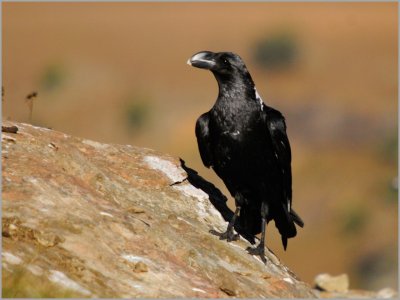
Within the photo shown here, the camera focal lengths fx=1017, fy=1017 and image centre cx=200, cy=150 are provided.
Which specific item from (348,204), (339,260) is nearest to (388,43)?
(348,204)

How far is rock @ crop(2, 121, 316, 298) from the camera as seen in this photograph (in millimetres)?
7258

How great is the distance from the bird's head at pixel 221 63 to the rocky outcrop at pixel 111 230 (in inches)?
42.7

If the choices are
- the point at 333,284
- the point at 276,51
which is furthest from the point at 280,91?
the point at 333,284

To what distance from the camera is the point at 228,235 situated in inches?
369

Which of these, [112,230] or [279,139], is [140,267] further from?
[279,139]

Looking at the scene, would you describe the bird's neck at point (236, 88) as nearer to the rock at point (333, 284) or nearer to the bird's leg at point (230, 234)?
the bird's leg at point (230, 234)

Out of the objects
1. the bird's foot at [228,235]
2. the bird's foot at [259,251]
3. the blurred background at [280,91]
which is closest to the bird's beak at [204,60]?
the bird's foot at [228,235]

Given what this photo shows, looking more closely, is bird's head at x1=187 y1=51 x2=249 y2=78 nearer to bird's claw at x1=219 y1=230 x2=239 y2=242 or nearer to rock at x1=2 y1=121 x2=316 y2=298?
rock at x1=2 y1=121 x2=316 y2=298

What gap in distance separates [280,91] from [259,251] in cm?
4412

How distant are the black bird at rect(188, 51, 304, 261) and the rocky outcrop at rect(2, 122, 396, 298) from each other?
31 centimetres

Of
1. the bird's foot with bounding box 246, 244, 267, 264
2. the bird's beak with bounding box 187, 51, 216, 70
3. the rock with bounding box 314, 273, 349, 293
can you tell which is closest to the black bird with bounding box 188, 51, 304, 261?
the bird's beak with bounding box 187, 51, 216, 70

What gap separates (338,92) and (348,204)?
14.1 meters

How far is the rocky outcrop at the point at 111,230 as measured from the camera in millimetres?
7242

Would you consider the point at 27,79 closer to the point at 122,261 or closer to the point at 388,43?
the point at 388,43
